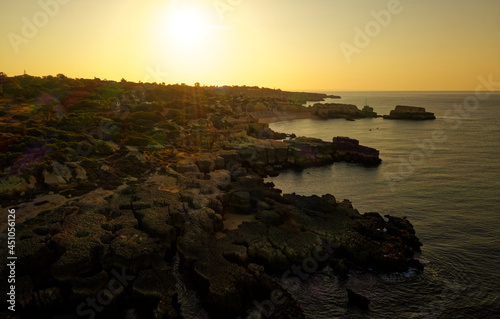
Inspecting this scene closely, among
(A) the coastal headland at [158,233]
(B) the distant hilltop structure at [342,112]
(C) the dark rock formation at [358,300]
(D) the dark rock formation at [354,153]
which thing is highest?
(B) the distant hilltop structure at [342,112]

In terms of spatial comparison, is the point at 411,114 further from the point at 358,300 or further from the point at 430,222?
the point at 358,300

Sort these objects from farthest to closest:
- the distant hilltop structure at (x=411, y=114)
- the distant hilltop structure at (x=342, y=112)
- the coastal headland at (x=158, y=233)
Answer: the distant hilltop structure at (x=342, y=112), the distant hilltop structure at (x=411, y=114), the coastal headland at (x=158, y=233)

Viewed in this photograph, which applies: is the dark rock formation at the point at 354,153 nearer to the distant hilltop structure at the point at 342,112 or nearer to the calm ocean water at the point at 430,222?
the calm ocean water at the point at 430,222

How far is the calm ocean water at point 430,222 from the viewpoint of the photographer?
52.7ft

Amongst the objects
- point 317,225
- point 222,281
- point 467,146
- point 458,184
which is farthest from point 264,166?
point 467,146

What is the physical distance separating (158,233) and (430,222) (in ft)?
80.0

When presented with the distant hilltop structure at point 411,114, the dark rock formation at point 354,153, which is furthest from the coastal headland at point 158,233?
the distant hilltop structure at point 411,114

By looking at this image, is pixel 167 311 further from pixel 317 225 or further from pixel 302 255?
pixel 317 225

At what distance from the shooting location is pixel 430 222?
2623cm

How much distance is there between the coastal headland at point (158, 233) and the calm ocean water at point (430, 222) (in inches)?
53.5

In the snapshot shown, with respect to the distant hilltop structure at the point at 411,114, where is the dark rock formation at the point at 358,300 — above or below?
below

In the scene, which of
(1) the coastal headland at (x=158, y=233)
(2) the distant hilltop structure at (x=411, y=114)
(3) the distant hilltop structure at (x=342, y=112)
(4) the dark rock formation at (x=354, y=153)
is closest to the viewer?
(1) the coastal headland at (x=158, y=233)

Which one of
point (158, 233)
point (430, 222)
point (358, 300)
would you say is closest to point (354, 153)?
point (430, 222)

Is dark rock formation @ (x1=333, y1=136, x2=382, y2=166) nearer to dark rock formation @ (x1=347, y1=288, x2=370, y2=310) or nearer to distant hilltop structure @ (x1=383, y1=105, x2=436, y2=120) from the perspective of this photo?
dark rock formation @ (x1=347, y1=288, x2=370, y2=310)
